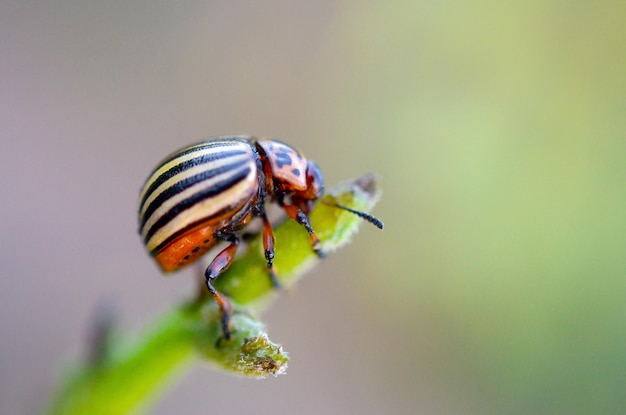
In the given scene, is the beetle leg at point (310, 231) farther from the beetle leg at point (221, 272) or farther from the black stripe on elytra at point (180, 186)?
the black stripe on elytra at point (180, 186)

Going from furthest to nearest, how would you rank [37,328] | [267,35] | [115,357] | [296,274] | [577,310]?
[267,35], [37,328], [577,310], [115,357], [296,274]

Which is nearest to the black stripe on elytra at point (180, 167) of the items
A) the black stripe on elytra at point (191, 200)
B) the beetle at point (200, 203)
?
the beetle at point (200, 203)

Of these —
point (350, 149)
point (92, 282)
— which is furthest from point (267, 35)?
point (92, 282)

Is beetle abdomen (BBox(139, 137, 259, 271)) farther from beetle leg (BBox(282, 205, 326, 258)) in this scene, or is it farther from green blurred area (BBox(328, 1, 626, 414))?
green blurred area (BBox(328, 1, 626, 414))

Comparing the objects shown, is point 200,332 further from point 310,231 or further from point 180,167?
point 180,167

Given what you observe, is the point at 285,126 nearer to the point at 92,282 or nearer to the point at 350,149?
the point at 350,149

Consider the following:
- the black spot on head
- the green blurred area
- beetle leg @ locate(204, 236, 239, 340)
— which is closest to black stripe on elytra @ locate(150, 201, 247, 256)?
beetle leg @ locate(204, 236, 239, 340)
